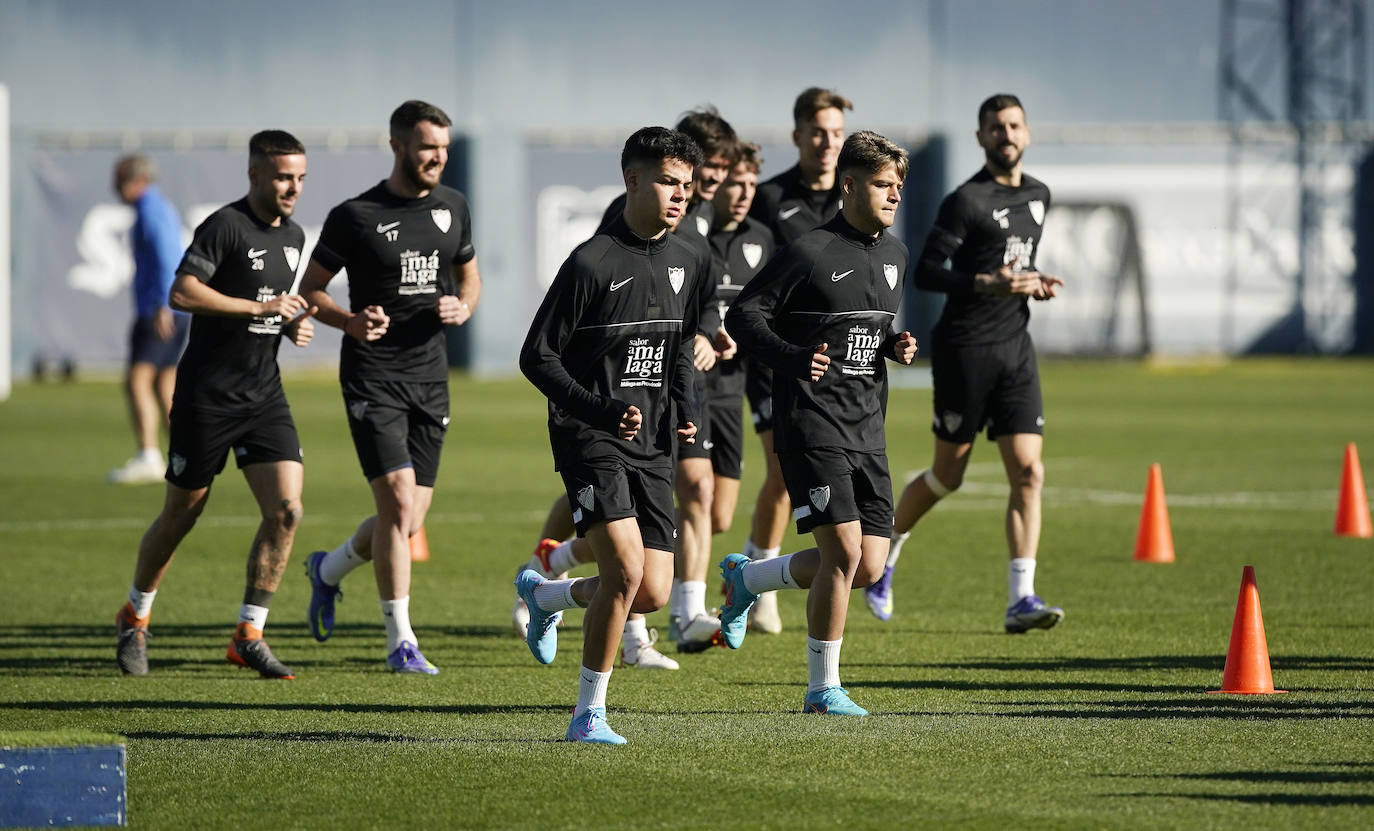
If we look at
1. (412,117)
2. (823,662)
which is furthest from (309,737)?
(412,117)

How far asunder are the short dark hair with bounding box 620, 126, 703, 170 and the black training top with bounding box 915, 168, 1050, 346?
3185 mm

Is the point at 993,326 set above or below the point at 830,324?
below

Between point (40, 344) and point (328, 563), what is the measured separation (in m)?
32.4

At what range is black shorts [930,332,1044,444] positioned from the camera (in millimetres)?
9953

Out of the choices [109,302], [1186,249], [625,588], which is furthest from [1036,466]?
[1186,249]

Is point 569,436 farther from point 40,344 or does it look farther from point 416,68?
point 416,68

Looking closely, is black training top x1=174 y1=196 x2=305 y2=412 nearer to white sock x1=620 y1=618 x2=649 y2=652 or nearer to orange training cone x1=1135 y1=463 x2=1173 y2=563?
white sock x1=620 y1=618 x2=649 y2=652

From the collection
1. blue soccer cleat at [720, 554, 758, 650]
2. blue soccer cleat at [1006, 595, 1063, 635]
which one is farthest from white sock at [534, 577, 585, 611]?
blue soccer cleat at [1006, 595, 1063, 635]

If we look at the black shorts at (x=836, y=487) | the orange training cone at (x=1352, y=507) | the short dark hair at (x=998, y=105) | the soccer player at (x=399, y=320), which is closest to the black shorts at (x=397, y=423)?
the soccer player at (x=399, y=320)

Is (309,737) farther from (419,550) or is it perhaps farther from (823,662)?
(419,550)

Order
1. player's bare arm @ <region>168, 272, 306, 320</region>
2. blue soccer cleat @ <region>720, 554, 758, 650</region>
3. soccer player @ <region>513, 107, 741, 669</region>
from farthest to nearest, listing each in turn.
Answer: soccer player @ <region>513, 107, 741, 669</region>
player's bare arm @ <region>168, 272, 306, 320</region>
blue soccer cleat @ <region>720, 554, 758, 650</region>

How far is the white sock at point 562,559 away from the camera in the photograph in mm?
9026

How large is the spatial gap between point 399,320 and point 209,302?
84cm

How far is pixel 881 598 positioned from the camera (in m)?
10.1
